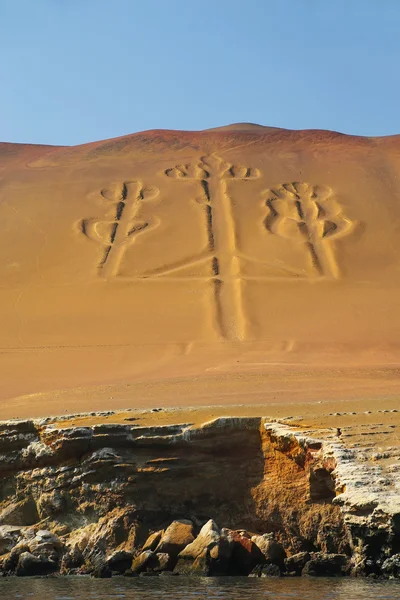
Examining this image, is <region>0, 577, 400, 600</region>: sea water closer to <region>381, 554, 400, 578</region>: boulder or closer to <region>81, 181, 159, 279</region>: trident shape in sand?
<region>381, 554, 400, 578</region>: boulder

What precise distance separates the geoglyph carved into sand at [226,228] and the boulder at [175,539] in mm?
16370

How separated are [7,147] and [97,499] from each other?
4037cm

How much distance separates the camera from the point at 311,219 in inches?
1550

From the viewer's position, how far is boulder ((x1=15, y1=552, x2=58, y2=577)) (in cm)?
1462

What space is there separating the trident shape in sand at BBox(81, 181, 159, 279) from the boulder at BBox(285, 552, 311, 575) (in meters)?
22.7

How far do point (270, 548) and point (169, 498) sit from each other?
7.14 feet

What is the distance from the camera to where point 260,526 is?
15195mm

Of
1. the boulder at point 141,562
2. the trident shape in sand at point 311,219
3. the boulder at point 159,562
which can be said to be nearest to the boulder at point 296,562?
the boulder at point 159,562

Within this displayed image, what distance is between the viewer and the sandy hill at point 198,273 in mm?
25875

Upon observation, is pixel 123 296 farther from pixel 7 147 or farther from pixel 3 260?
pixel 7 147

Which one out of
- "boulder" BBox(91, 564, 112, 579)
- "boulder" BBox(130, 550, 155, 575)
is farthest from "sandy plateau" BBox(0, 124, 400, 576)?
"boulder" BBox(91, 564, 112, 579)

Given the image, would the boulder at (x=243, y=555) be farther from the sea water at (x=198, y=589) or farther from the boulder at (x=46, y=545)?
the boulder at (x=46, y=545)

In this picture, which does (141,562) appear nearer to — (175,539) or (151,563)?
(151,563)

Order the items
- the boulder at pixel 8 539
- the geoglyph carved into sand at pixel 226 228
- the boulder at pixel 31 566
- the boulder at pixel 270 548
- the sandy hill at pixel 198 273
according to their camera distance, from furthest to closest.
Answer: the geoglyph carved into sand at pixel 226 228, the sandy hill at pixel 198 273, the boulder at pixel 8 539, the boulder at pixel 31 566, the boulder at pixel 270 548
